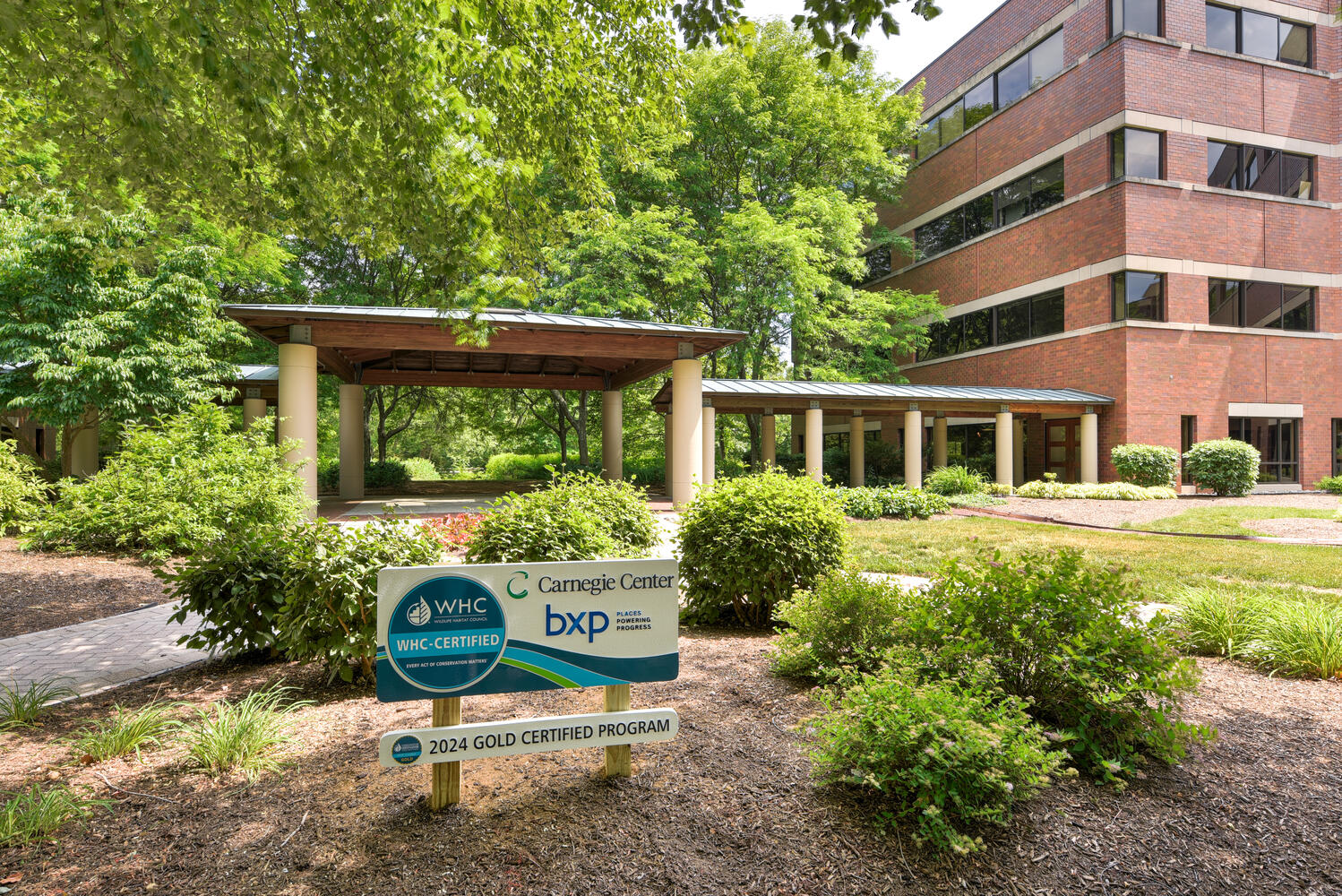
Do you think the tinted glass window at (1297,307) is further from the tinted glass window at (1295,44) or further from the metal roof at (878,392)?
the tinted glass window at (1295,44)

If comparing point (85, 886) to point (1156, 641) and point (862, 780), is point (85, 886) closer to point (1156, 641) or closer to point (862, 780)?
point (862, 780)

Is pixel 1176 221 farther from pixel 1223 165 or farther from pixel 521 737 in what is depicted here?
pixel 521 737

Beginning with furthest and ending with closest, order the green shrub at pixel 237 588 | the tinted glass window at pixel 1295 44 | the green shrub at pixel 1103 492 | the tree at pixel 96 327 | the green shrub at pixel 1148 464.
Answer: the tinted glass window at pixel 1295 44
the green shrub at pixel 1148 464
the green shrub at pixel 1103 492
the tree at pixel 96 327
the green shrub at pixel 237 588

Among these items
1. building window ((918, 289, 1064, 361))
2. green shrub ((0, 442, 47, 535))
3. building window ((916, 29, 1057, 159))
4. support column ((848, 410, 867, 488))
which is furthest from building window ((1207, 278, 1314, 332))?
green shrub ((0, 442, 47, 535))

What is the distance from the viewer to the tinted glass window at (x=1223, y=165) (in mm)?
21875

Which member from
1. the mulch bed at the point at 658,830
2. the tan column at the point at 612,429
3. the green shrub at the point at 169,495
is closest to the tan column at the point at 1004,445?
the tan column at the point at 612,429

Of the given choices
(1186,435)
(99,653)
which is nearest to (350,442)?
(99,653)

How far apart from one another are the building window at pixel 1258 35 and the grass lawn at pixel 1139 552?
1962cm

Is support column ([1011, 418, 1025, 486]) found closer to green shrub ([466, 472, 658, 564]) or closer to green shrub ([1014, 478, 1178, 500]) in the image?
green shrub ([1014, 478, 1178, 500])

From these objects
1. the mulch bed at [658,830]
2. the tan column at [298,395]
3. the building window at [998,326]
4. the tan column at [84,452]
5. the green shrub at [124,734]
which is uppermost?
the building window at [998,326]

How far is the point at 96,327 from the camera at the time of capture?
Result: 13.0m

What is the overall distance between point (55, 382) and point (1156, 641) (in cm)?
1725

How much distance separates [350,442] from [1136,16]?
86.7 feet

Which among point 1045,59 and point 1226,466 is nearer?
point 1226,466
